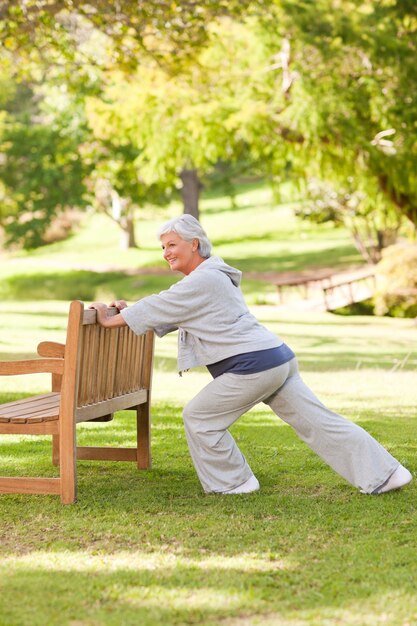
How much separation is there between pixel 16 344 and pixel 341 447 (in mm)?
11654

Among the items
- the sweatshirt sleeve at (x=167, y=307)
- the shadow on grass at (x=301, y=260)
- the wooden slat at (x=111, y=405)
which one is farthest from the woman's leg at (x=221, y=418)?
the shadow on grass at (x=301, y=260)

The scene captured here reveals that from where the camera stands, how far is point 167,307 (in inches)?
242

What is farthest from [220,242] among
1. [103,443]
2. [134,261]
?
[103,443]

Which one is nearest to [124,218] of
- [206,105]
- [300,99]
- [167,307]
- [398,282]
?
[206,105]

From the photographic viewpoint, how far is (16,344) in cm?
1719

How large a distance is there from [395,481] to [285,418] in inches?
29.0

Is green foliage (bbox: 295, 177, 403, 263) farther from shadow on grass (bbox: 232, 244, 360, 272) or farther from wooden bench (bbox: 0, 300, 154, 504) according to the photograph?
wooden bench (bbox: 0, 300, 154, 504)

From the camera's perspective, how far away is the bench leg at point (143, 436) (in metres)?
7.23

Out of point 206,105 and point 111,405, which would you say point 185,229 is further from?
point 206,105

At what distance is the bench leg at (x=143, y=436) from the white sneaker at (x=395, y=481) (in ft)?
5.63

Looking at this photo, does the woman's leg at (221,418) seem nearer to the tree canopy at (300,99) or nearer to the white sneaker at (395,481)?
the white sneaker at (395,481)

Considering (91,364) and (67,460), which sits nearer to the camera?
(67,460)

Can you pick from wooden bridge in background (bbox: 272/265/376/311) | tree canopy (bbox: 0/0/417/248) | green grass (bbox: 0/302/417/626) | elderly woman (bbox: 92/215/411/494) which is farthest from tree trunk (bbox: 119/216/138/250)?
elderly woman (bbox: 92/215/411/494)

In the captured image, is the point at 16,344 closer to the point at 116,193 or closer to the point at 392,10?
the point at 392,10
